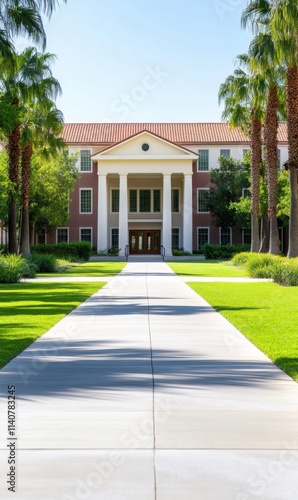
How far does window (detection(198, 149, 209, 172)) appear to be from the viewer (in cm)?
7556

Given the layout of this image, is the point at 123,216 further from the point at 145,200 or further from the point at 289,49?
the point at 289,49

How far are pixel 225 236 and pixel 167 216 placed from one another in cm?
801

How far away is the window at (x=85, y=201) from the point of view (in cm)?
7569

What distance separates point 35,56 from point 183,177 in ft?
114

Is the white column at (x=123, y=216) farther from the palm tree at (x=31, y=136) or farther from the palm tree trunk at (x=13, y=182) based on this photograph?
the palm tree trunk at (x=13, y=182)

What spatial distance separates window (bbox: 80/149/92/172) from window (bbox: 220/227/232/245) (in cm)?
1311

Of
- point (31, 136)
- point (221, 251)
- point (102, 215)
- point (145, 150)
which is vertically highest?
point (145, 150)

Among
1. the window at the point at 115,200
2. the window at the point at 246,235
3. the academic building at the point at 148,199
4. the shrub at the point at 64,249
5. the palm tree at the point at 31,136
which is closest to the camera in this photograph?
the palm tree at the point at 31,136

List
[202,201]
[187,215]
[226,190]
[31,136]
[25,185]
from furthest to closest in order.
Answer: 1. [202,201]
2. [226,190]
3. [187,215]
4. [25,185]
5. [31,136]

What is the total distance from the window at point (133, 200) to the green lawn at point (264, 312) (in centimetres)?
4583

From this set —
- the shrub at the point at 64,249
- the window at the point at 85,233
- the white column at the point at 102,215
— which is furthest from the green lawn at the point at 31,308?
the window at the point at 85,233

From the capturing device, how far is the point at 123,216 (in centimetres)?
6925

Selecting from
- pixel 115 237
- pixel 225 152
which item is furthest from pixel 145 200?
pixel 225 152

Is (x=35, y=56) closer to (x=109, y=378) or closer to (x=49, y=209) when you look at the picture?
(x=49, y=209)
